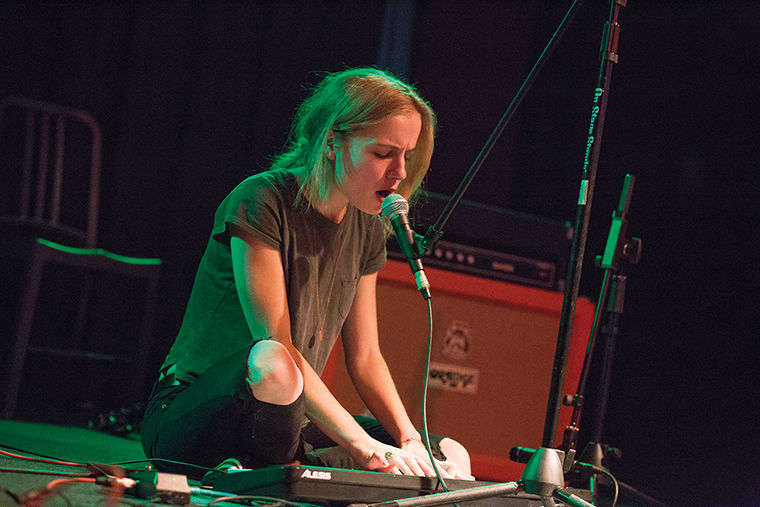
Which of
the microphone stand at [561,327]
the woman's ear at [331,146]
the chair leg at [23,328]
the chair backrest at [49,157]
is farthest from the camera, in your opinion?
the chair backrest at [49,157]

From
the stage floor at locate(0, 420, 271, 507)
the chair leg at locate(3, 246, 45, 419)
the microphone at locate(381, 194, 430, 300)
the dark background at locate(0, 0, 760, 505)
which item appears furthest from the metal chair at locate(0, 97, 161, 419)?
the microphone at locate(381, 194, 430, 300)

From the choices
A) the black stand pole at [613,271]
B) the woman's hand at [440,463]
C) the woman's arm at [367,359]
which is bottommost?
the woman's hand at [440,463]

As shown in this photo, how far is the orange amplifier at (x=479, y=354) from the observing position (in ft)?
7.75

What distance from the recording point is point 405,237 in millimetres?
1352

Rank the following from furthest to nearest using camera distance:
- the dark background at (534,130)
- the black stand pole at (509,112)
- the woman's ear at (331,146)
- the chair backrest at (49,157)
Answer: the dark background at (534,130), the chair backrest at (49,157), the woman's ear at (331,146), the black stand pole at (509,112)

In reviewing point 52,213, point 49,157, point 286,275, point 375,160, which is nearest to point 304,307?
point 286,275

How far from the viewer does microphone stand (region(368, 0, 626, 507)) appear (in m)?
1.31

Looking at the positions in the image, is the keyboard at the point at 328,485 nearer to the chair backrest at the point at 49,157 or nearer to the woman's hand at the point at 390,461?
the woman's hand at the point at 390,461

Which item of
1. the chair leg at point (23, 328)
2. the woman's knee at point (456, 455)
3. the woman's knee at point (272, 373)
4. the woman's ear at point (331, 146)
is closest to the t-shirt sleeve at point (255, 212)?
the woman's ear at point (331, 146)

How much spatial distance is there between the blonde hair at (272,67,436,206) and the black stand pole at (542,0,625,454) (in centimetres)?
47

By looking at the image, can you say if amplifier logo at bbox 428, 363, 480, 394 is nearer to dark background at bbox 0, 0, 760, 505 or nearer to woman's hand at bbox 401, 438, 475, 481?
woman's hand at bbox 401, 438, 475, 481

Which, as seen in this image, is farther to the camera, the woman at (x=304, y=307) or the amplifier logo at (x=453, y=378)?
the amplifier logo at (x=453, y=378)

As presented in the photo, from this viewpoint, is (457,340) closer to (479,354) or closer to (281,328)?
(479,354)

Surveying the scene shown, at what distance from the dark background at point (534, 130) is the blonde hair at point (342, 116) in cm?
111
